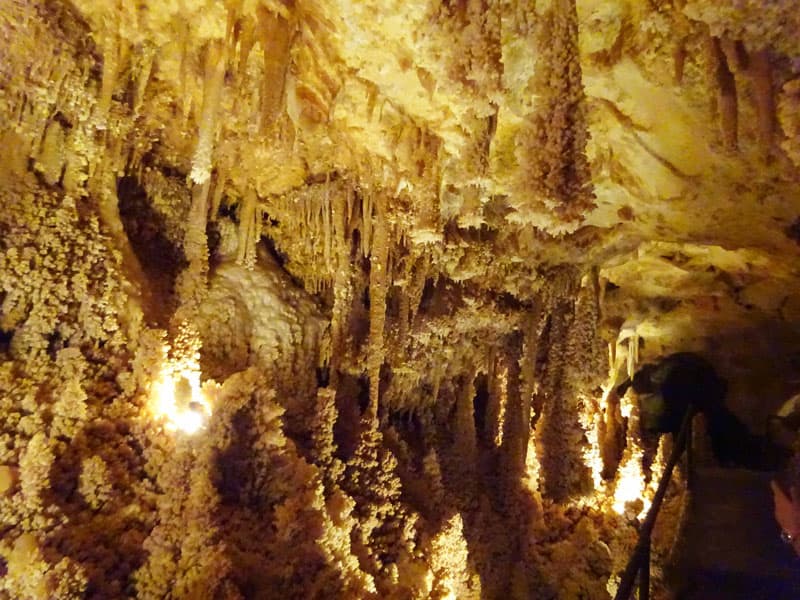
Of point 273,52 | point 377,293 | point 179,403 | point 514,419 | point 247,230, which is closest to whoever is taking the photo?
point 273,52

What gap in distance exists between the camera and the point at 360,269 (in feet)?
22.5

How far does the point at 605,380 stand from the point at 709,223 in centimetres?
319

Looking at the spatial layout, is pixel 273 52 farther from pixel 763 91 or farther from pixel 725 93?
pixel 763 91

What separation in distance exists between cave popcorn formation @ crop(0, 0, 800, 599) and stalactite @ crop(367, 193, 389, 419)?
0.04 m

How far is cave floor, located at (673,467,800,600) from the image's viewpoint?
3.97m

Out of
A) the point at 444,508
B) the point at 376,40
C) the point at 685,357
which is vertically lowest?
the point at 444,508

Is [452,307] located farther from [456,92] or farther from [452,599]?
[456,92]

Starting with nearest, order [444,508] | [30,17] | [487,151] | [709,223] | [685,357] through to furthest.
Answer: [30,17], [487,151], [709,223], [444,508], [685,357]

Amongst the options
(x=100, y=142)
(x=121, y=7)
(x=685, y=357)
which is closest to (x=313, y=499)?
(x=100, y=142)

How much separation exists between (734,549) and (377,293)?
12.9ft

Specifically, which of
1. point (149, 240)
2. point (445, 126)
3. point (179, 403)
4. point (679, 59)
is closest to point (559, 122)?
point (679, 59)

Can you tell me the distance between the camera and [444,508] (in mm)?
6824

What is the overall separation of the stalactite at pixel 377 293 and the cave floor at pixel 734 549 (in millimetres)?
3382

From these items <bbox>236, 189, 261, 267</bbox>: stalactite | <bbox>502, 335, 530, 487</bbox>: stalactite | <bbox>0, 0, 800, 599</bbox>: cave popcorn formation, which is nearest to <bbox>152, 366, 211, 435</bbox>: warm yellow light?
<bbox>0, 0, 800, 599</bbox>: cave popcorn formation
